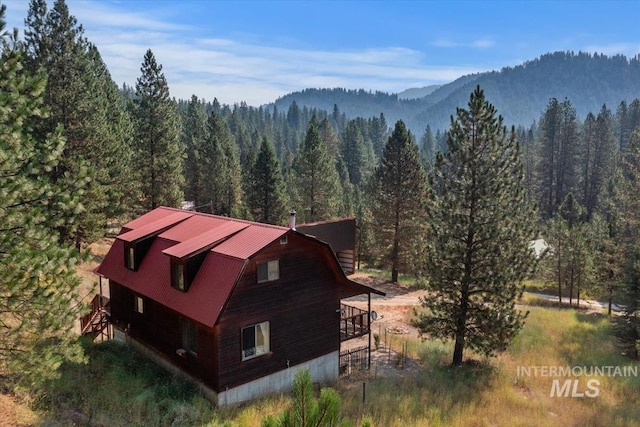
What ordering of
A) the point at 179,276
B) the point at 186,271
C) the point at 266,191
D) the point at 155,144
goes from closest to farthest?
1. the point at 186,271
2. the point at 179,276
3. the point at 155,144
4. the point at 266,191

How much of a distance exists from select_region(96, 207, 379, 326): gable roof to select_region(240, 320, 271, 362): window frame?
1.86m

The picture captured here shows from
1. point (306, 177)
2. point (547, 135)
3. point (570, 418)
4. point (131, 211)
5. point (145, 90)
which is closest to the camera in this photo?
point (570, 418)

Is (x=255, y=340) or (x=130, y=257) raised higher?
(x=130, y=257)

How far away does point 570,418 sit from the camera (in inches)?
648

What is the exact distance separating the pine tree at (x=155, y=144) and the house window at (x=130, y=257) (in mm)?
18069

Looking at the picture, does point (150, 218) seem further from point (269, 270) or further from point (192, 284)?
point (269, 270)

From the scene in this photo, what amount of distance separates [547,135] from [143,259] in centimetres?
7872

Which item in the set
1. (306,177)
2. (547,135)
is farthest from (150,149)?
(547,135)

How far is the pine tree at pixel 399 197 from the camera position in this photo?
3903 centimetres

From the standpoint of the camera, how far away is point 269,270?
54.9ft

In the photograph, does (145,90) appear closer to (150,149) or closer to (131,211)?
(150,149)

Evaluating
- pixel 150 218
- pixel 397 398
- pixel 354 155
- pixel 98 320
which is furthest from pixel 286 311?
pixel 354 155

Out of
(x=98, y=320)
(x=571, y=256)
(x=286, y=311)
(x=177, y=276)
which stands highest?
(x=177, y=276)

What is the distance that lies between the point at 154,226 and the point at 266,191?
69.7ft
